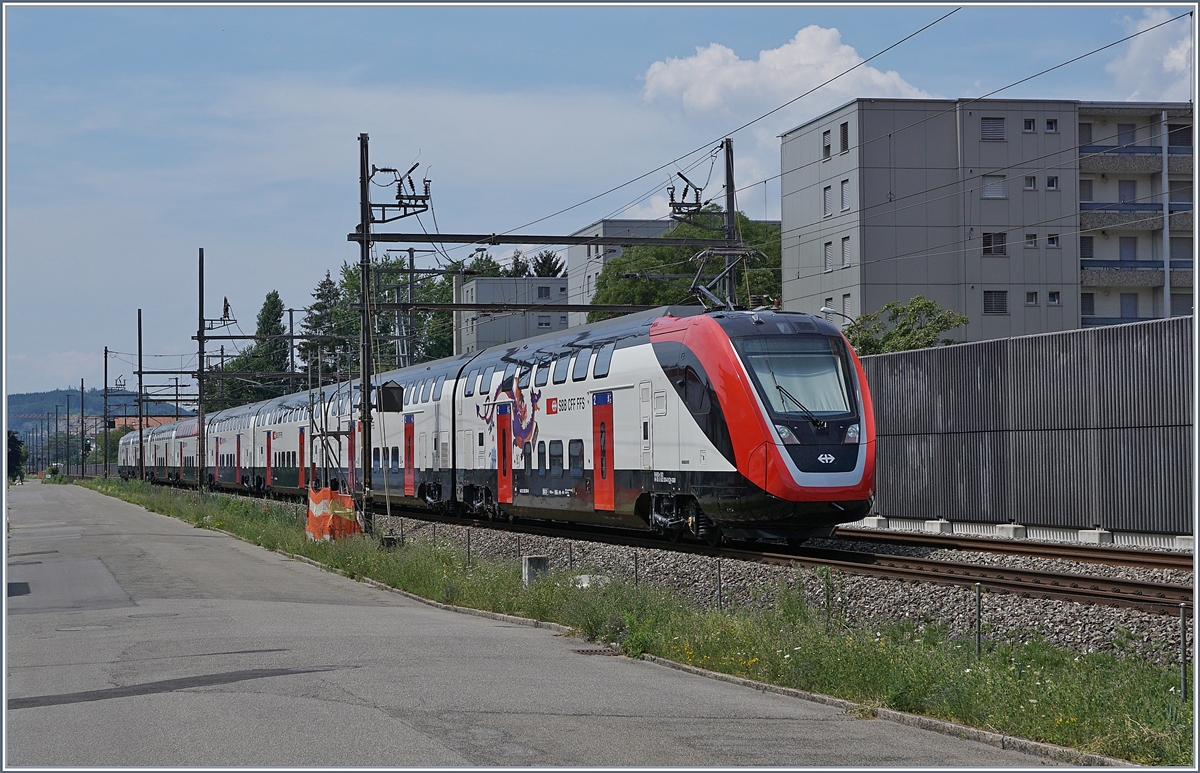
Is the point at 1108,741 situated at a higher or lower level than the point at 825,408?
lower

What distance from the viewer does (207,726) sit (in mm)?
9016

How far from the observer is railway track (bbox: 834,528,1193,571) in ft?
60.4

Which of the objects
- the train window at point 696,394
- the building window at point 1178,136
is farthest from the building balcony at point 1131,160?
the train window at point 696,394

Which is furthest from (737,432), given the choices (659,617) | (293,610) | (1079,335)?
(1079,335)

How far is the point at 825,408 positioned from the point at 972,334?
135 ft

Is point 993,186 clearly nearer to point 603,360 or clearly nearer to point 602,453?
point 603,360

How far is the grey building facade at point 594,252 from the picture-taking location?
288ft

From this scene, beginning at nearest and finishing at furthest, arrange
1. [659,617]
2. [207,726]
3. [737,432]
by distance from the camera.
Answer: [207,726]
[659,617]
[737,432]

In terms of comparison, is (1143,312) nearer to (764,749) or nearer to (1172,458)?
(1172,458)

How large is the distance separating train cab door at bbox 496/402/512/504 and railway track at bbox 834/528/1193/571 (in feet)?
22.4

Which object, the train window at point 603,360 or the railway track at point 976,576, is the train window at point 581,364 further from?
the railway track at point 976,576

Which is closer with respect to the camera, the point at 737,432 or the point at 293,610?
the point at 293,610

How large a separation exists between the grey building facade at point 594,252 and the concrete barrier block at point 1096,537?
61704mm

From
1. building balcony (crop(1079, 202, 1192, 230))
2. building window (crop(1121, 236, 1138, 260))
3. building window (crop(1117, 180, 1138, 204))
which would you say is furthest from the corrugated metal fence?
building window (crop(1117, 180, 1138, 204))
